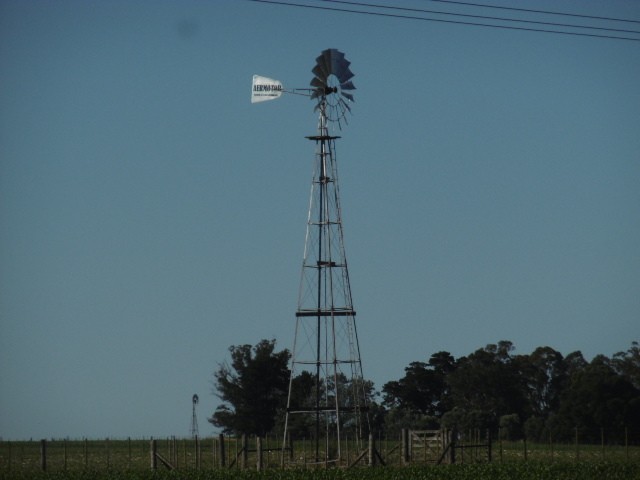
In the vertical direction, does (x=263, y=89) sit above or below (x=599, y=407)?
above

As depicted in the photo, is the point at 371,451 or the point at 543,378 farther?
the point at 543,378

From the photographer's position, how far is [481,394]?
10900 cm

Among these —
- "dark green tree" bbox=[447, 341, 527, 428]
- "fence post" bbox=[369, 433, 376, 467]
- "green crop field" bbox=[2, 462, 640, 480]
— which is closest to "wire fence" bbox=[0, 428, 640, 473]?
"fence post" bbox=[369, 433, 376, 467]

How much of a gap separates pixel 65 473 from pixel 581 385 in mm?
49394

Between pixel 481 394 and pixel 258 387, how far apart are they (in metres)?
19.1

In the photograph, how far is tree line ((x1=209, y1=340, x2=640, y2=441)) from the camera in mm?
91125

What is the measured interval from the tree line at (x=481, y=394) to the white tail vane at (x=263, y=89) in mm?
33254

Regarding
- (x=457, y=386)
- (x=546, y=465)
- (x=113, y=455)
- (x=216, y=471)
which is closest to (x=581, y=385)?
(x=457, y=386)

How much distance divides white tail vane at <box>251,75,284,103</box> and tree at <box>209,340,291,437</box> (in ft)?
152

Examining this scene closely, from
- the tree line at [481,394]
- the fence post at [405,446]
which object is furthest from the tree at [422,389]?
the fence post at [405,446]

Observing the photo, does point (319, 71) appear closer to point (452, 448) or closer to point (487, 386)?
point (452, 448)

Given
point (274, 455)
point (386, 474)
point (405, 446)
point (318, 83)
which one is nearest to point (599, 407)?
point (274, 455)

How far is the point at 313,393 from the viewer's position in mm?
99312

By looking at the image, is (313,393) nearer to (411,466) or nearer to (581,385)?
(581,385)
